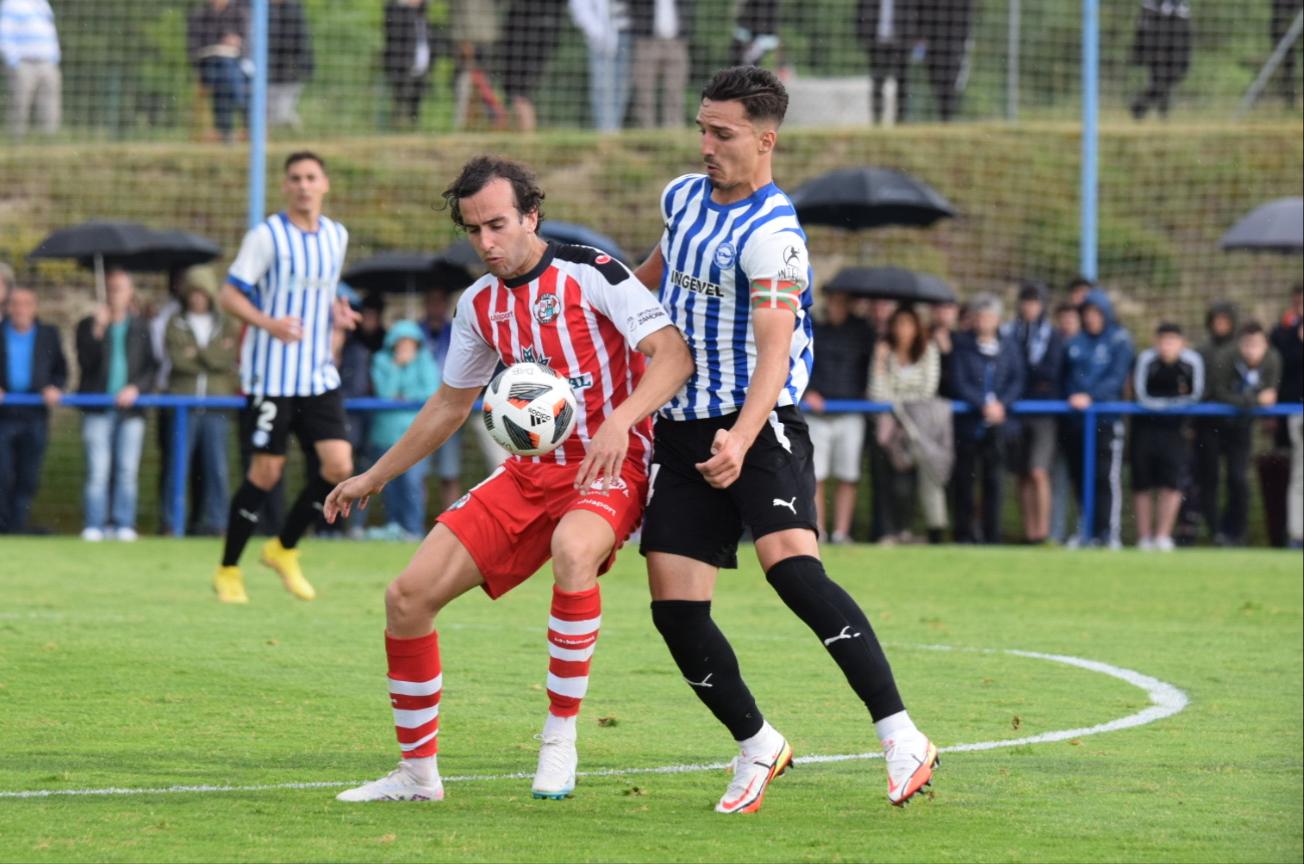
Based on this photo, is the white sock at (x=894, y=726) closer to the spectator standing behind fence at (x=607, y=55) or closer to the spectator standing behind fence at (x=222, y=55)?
the spectator standing behind fence at (x=222, y=55)

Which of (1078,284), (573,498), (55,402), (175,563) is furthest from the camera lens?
(1078,284)

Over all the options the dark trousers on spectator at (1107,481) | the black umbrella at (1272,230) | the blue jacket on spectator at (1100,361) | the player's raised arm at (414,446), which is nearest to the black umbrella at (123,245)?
the blue jacket on spectator at (1100,361)

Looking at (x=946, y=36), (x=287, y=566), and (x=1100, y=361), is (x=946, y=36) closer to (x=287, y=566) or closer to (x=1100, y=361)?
(x=1100, y=361)

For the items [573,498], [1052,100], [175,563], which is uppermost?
[1052,100]

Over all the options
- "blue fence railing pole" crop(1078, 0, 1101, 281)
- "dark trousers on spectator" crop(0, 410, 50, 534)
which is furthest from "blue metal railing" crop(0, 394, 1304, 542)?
"blue fence railing pole" crop(1078, 0, 1101, 281)

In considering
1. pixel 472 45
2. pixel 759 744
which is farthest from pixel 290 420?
pixel 472 45

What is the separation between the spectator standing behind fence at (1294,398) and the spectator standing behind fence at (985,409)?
221 cm

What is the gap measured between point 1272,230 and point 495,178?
509 inches

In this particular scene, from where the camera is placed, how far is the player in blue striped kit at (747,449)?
233 inches

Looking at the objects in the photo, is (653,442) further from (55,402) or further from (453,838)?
(55,402)

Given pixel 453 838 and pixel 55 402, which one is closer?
pixel 453 838

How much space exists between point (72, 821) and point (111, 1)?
645 inches

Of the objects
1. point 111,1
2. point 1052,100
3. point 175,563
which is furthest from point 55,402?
point 1052,100

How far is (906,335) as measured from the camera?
17188 mm
